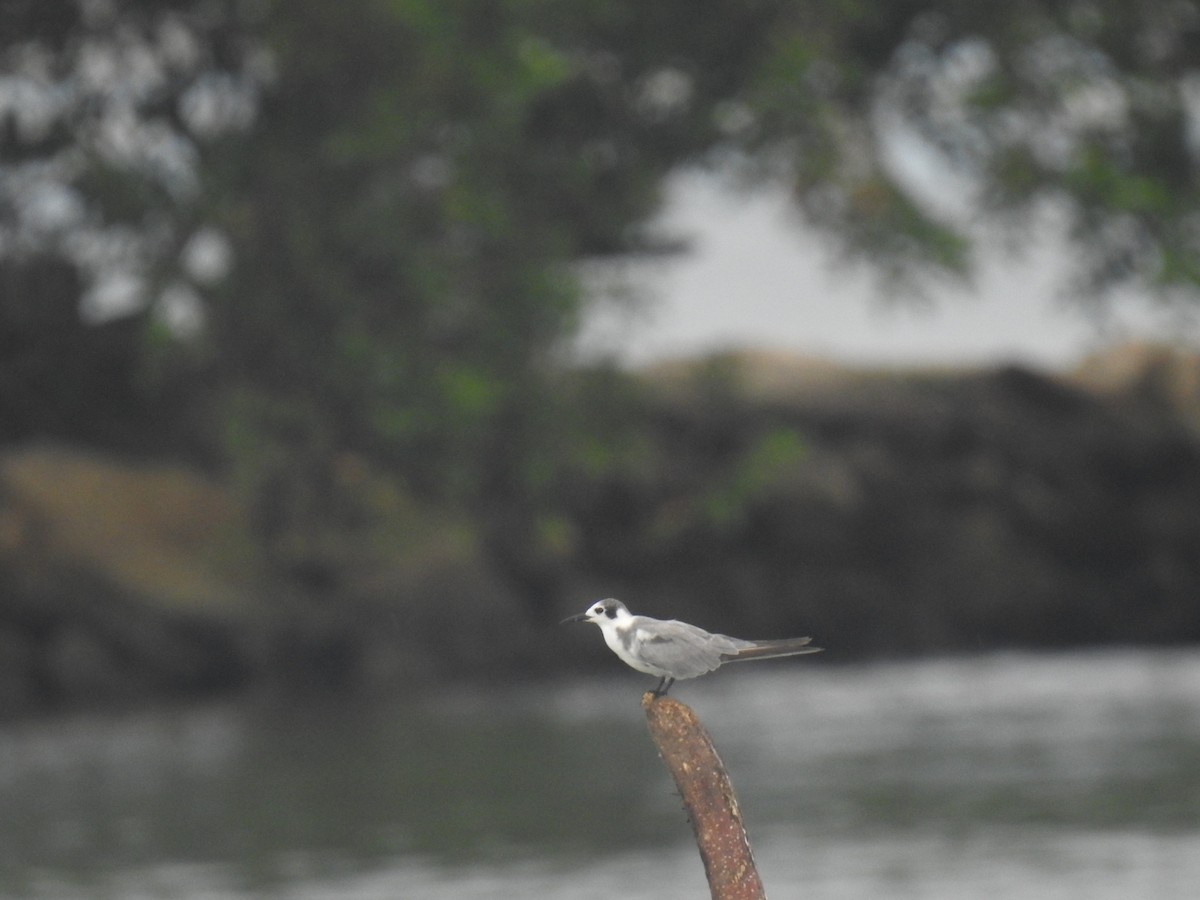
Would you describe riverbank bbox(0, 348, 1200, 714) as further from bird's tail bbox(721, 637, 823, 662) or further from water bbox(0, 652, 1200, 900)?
bird's tail bbox(721, 637, 823, 662)

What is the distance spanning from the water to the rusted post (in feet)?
32.3

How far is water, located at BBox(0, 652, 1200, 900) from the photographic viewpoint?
21094 millimetres

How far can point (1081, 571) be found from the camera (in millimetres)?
50406

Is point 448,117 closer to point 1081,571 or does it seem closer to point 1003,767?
point 1003,767

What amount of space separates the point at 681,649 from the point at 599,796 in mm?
17889

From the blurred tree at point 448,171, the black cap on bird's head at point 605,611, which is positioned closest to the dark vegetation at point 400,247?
the blurred tree at point 448,171

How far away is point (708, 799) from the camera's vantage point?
997 cm

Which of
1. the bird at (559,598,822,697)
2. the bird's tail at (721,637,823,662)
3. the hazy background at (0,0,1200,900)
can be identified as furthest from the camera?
the hazy background at (0,0,1200,900)

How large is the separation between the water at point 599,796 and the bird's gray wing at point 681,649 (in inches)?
398

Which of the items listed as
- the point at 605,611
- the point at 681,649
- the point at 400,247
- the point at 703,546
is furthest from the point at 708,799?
the point at 703,546

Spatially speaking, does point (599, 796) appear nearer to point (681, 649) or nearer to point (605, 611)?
point (605, 611)

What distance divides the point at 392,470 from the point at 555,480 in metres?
2.90

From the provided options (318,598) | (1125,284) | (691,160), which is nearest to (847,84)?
(691,160)

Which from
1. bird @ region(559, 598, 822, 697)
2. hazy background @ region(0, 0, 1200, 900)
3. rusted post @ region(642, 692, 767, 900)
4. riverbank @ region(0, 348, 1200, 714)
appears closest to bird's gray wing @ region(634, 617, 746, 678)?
bird @ region(559, 598, 822, 697)
